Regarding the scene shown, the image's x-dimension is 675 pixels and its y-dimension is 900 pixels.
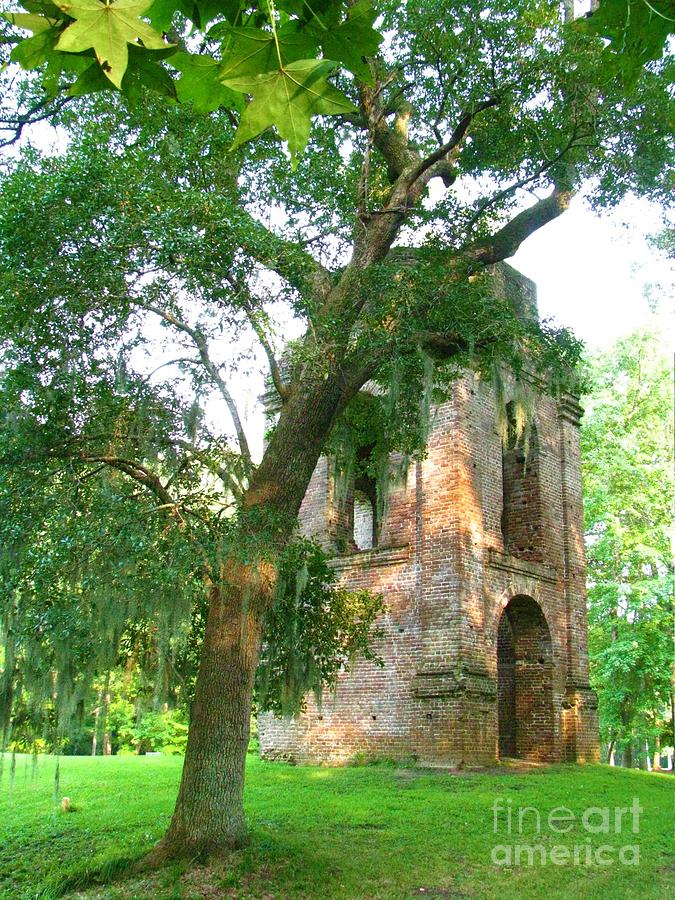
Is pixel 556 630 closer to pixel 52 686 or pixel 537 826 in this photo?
pixel 537 826

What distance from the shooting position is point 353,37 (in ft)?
6.69

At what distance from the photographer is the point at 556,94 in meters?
9.91

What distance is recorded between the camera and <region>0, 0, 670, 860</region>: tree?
7.40 m

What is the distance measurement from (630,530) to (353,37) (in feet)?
75.1

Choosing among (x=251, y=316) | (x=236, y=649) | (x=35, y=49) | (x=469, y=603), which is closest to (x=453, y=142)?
(x=251, y=316)

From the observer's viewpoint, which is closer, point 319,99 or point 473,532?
point 319,99

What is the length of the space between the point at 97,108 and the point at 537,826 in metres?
9.16

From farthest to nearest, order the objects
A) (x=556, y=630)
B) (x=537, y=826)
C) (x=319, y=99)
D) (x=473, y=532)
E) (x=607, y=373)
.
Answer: (x=607, y=373)
(x=556, y=630)
(x=473, y=532)
(x=537, y=826)
(x=319, y=99)

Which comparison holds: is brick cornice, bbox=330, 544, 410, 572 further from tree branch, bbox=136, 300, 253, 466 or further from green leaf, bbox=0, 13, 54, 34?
green leaf, bbox=0, 13, 54, 34

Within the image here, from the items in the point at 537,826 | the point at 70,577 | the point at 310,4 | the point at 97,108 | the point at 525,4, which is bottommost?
the point at 537,826

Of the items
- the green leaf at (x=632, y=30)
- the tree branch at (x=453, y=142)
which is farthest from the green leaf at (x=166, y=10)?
the tree branch at (x=453, y=142)

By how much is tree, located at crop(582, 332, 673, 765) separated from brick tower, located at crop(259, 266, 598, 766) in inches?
236

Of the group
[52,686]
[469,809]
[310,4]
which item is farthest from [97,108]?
[469,809]

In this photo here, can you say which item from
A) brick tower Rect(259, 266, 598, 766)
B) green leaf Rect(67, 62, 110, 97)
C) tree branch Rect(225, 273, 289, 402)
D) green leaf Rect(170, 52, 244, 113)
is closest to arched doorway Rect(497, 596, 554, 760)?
brick tower Rect(259, 266, 598, 766)
